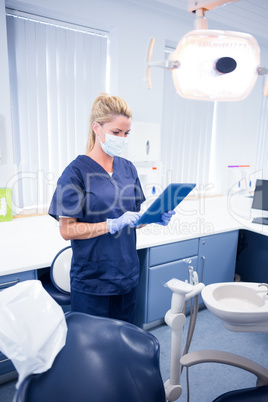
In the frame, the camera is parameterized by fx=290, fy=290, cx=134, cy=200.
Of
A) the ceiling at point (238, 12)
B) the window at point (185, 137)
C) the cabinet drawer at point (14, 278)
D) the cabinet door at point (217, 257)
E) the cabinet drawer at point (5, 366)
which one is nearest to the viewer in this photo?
the cabinet drawer at point (14, 278)

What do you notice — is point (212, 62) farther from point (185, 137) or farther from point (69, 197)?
point (185, 137)

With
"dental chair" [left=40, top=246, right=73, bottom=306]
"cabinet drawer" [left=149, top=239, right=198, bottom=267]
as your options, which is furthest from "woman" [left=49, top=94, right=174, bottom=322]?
"cabinet drawer" [left=149, top=239, right=198, bottom=267]

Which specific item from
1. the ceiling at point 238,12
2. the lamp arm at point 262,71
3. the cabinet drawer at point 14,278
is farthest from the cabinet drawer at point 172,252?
the ceiling at point 238,12

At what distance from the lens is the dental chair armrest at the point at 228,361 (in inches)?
42.1

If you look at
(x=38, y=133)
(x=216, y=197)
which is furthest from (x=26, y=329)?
(x=216, y=197)

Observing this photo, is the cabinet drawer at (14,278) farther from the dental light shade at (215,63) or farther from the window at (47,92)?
the dental light shade at (215,63)

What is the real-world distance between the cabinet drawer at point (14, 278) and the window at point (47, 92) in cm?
87

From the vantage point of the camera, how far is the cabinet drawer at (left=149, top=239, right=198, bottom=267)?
1.92 metres

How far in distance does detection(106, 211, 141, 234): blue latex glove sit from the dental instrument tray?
0.17 feet

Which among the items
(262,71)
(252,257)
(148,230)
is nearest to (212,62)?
(262,71)

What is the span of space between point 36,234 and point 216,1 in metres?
1.60

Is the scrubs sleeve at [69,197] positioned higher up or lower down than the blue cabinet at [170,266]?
higher up

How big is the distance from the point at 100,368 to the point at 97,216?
2.17ft

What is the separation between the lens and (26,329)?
620mm
